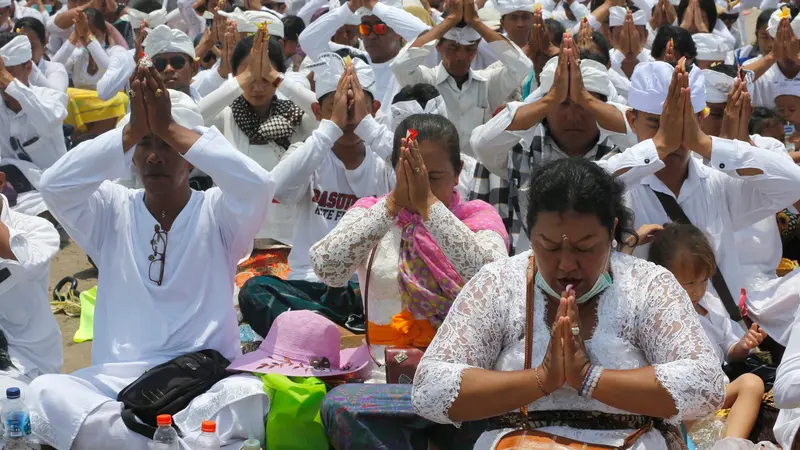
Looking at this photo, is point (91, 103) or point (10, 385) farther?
point (91, 103)

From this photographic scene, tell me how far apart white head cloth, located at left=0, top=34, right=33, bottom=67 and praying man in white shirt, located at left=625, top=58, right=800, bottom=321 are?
572cm

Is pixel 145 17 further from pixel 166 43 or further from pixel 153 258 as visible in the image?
pixel 153 258

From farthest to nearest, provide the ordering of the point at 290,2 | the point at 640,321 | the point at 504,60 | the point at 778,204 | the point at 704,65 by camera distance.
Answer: the point at 290,2 → the point at 704,65 → the point at 504,60 → the point at 778,204 → the point at 640,321

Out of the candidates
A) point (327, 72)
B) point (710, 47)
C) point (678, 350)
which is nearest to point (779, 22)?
point (710, 47)

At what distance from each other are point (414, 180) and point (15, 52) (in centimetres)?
587

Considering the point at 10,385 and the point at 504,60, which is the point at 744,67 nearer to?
the point at 504,60

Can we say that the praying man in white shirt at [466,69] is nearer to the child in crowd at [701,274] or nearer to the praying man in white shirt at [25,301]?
the child in crowd at [701,274]

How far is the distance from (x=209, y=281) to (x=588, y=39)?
428 cm

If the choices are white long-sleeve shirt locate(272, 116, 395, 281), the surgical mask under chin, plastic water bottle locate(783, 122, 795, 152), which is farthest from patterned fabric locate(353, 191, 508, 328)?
plastic water bottle locate(783, 122, 795, 152)

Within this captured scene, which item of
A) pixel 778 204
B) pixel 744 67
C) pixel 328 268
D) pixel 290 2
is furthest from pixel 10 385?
pixel 290 2

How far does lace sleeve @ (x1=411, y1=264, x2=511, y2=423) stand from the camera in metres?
3.41

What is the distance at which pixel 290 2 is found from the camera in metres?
12.9

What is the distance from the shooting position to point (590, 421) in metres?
3.42

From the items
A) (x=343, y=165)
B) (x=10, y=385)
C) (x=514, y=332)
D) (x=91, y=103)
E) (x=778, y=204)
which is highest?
(x=514, y=332)
